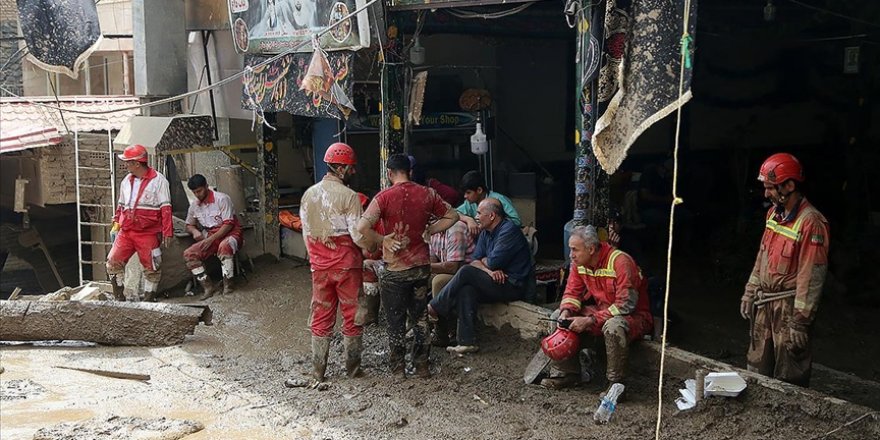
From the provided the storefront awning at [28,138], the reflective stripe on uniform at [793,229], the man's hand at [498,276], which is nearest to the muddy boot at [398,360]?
the man's hand at [498,276]

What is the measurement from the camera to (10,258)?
66.3 feet

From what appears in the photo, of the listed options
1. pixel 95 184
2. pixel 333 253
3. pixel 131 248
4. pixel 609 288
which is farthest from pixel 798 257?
pixel 95 184

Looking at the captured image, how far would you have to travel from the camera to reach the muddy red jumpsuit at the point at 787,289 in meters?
6.06

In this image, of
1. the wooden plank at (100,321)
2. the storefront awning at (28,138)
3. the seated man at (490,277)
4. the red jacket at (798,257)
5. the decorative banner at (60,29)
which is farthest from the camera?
the storefront awning at (28,138)

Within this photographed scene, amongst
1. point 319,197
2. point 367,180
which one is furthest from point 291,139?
point 319,197

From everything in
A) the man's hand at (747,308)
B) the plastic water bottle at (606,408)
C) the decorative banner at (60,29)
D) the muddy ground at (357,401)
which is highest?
the decorative banner at (60,29)

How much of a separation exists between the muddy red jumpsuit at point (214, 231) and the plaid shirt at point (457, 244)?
11.4 ft

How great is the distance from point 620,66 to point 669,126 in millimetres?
9812

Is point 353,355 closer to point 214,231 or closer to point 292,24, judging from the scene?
point 292,24

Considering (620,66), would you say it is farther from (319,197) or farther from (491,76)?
(491,76)

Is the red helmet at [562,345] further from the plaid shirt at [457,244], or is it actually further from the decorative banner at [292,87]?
the decorative banner at [292,87]

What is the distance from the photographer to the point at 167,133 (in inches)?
455

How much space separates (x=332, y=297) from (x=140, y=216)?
12.9ft

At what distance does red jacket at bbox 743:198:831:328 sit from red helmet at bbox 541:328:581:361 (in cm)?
147
